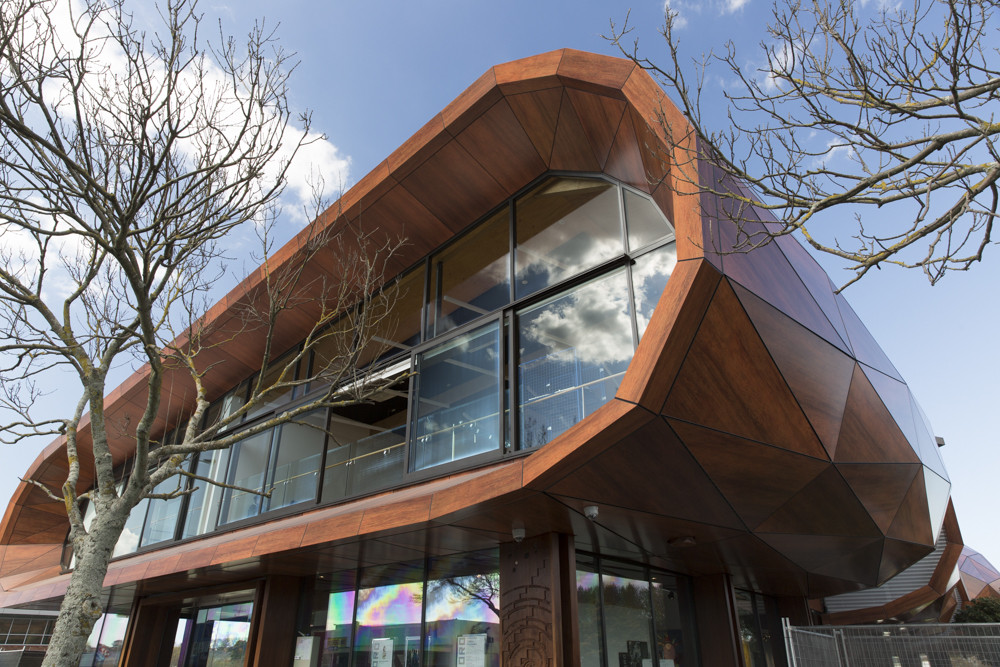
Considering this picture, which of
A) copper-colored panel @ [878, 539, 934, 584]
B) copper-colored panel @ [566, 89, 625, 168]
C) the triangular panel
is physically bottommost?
copper-colored panel @ [878, 539, 934, 584]

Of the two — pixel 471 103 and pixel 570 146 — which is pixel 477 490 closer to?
pixel 570 146

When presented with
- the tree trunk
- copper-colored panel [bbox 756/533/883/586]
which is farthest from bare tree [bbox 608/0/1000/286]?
the tree trunk

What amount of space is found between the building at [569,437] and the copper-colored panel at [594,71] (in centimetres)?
3

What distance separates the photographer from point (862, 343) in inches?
371

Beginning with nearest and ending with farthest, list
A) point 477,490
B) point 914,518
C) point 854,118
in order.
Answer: point 854,118
point 477,490
point 914,518

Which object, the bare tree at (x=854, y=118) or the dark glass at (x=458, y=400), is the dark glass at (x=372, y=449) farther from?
the bare tree at (x=854, y=118)

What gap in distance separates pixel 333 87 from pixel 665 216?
3.94 metres

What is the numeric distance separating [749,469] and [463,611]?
415cm

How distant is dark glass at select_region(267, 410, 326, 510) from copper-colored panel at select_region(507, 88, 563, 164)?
575 centimetres

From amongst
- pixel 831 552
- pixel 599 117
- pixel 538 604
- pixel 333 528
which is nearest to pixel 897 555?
pixel 831 552

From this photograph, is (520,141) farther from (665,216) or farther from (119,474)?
(119,474)

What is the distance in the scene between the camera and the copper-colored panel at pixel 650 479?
5.78m

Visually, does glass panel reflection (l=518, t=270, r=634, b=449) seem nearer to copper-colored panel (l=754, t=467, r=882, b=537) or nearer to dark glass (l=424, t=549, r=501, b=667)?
dark glass (l=424, t=549, r=501, b=667)

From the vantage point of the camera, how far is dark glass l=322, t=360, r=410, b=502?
912cm
